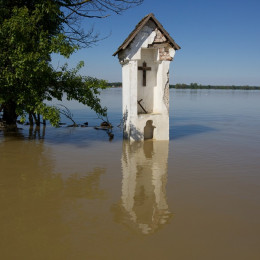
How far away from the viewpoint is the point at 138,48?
1288cm

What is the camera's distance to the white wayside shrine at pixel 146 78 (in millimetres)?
12875

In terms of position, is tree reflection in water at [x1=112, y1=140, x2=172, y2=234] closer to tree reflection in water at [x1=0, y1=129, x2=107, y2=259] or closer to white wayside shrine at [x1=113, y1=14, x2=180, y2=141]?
tree reflection in water at [x1=0, y1=129, x2=107, y2=259]

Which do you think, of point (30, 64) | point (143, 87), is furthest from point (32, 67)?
point (143, 87)

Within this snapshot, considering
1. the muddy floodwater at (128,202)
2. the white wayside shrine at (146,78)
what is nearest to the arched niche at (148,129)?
the white wayside shrine at (146,78)

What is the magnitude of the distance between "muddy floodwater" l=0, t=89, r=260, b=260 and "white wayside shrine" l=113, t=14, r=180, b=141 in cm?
176

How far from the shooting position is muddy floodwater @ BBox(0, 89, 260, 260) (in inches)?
177

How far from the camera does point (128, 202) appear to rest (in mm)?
6223

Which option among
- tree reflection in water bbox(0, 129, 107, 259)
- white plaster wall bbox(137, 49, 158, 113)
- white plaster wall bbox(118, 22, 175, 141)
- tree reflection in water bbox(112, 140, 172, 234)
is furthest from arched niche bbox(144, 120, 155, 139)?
tree reflection in water bbox(0, 129, 107, 259)

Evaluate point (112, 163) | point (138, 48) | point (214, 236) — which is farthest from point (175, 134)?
point (214, 236)

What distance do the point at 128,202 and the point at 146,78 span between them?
8800mm

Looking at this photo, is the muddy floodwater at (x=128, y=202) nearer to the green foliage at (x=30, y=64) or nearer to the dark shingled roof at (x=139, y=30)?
the green foliage at (x=30, y=64)

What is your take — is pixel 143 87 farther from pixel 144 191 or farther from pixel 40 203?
pixel 40 203

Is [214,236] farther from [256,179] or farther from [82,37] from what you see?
[82,37]

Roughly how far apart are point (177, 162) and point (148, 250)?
555cm
